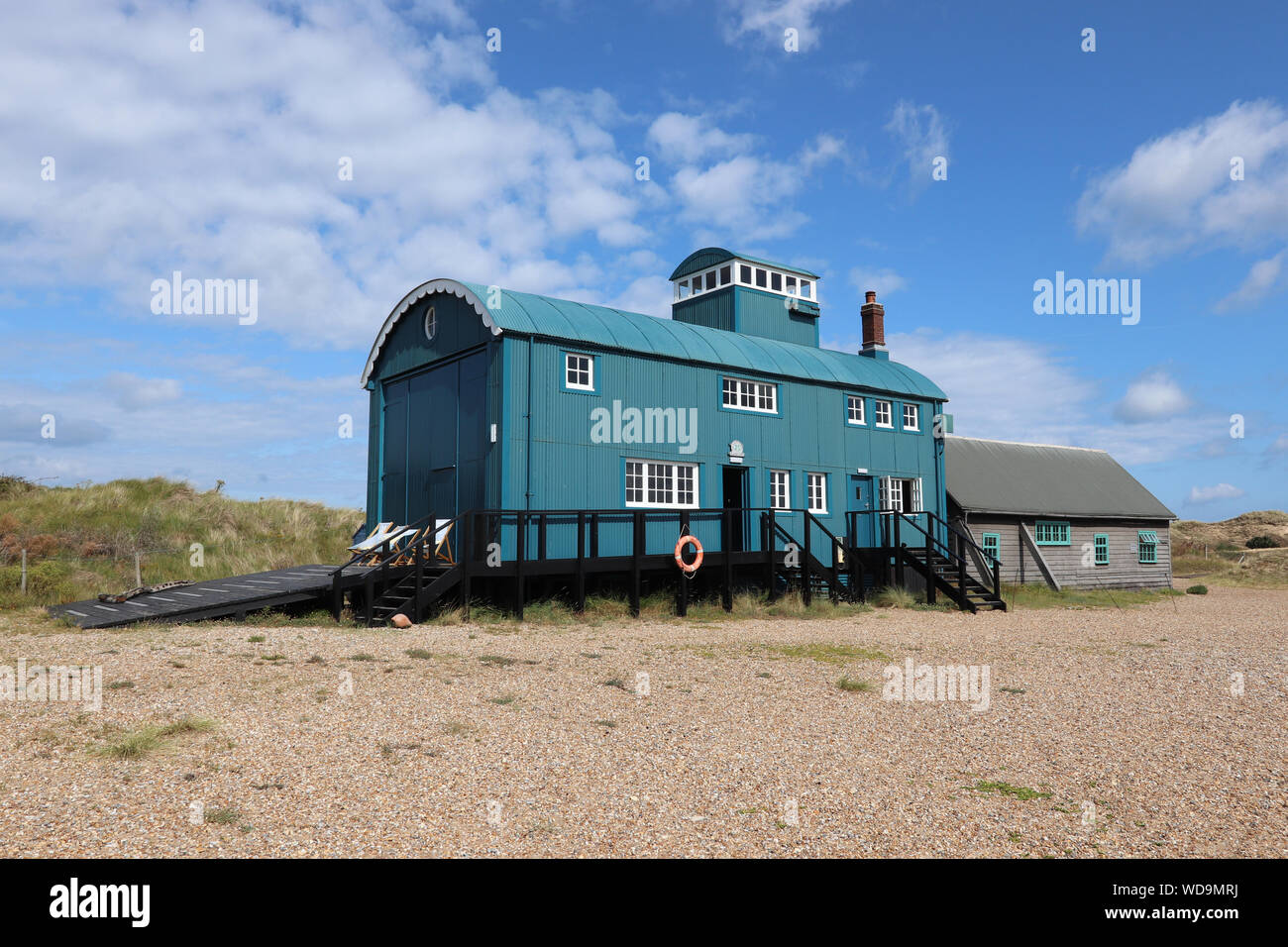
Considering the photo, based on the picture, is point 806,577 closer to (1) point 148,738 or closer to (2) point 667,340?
(2) point 667,340

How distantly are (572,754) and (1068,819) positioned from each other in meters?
3.83

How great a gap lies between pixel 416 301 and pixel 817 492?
11.8 meters

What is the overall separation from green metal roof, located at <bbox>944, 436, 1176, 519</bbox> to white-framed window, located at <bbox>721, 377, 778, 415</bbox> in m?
9.19

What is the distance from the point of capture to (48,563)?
1878 centimetres

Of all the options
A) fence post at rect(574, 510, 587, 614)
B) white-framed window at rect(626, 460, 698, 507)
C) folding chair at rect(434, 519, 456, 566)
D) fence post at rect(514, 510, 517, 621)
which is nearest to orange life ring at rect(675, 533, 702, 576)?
white-framed window at rect(626, 460, 698, 507)

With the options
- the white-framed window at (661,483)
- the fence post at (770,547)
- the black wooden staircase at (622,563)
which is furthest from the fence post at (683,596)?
the fence post at (770,547)

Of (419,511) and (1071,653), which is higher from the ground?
(419,511)

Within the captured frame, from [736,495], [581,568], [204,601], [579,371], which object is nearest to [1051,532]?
[736,495]

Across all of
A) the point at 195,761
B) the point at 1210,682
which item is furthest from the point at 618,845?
the point at 1210,682

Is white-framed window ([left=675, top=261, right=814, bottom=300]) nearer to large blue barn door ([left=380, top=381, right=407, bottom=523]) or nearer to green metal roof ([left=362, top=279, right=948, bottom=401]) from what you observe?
green metal roof ([left=362, top=279, right=948, bottom=401])

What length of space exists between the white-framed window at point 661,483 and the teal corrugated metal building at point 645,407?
0.04 metres

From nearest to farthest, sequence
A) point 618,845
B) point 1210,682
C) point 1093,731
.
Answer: point 618,845, point 1093,731, point 1210,682
